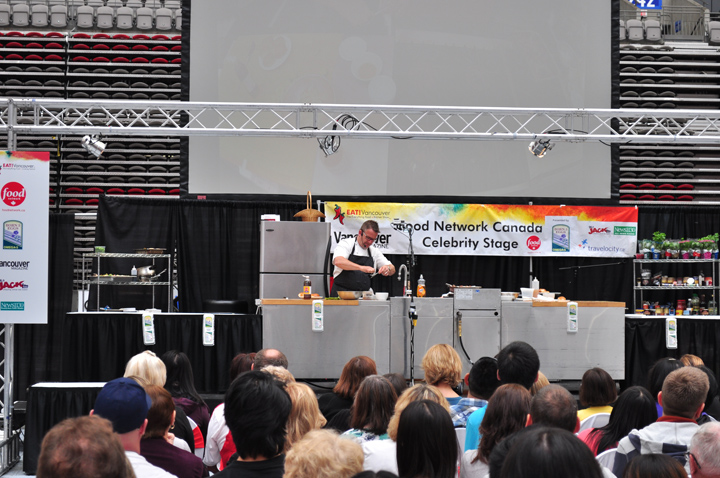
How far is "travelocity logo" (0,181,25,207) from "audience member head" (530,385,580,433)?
15.9 ft

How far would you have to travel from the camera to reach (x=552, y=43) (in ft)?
31.1

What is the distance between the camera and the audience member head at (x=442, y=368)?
405cm

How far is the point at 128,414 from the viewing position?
229 cm

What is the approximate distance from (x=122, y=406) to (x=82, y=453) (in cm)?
83

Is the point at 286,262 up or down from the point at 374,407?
up

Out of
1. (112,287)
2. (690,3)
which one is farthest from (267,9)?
(690,3)

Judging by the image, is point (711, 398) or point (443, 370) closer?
point (711, 398)

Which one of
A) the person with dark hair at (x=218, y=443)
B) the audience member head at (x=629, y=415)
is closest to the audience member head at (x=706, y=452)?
the audience member head at (x=629, y=415)

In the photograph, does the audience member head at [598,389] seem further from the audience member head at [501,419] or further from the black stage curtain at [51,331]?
the black stage curtain at [51,331]

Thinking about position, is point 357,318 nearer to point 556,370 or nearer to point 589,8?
point 556,370

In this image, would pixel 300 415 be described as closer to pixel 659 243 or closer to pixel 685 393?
pixel 685 393

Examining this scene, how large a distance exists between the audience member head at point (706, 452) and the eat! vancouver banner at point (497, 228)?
6.81m

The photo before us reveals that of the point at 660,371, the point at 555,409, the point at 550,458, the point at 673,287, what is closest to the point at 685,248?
the point at 673,287

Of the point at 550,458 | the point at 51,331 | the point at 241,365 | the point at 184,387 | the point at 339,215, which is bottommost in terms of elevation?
the point at 51,331
